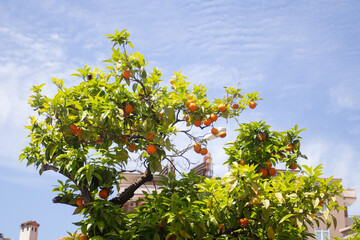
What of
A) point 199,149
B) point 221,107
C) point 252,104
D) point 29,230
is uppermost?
point 29,230

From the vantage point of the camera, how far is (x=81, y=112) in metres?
6.83

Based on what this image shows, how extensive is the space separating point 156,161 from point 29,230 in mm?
23176

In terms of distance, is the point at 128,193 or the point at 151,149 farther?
the point at 128,193

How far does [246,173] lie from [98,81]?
307cm

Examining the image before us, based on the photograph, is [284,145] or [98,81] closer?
[98,81]

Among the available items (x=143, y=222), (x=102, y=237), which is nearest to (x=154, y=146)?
(x=143, y=222)

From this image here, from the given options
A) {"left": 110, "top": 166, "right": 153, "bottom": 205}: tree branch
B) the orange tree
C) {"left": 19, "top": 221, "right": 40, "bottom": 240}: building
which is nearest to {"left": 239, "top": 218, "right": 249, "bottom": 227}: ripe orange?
the orange tree

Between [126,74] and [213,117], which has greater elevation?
[126,74]

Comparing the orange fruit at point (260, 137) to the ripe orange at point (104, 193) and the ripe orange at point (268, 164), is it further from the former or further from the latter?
the ripe orange at point (104, 193)

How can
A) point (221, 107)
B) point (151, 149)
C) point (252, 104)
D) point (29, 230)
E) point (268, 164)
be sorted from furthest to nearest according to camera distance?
point (29, 230), point (252, 104), point (268, 164), point (221, 107), point (151, 149)

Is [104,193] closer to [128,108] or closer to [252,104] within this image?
[128,108]

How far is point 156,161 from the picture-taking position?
22.9ft

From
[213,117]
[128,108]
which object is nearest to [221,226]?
[213,117]

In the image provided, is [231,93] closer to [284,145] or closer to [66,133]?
[284,145]
